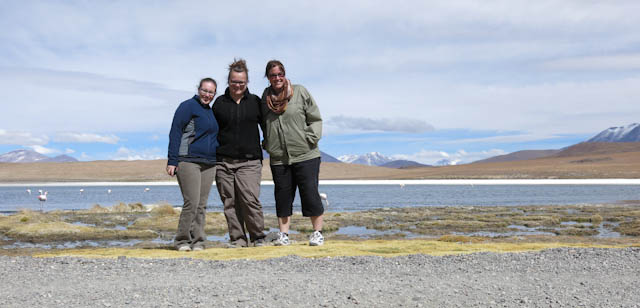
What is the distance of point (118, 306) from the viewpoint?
4.63 metres

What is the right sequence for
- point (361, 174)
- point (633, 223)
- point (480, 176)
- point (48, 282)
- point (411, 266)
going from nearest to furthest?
point (48, 282) → point (411, 266) → point (633, 223) → point (480, 176) → point (361, 174)

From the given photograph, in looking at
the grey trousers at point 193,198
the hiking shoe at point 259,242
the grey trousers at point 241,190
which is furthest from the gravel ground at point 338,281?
the hiking shoe at point 259,242

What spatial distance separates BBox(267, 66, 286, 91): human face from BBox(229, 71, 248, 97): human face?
0.44 metres

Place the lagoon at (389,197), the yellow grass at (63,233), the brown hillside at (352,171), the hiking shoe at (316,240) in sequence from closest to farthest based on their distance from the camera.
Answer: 1. the hiking shoe at (316,240)
2. the yellow grass at (63,233)
3. the lagoon at (389,197)
4. the brown hillside at (352,171)

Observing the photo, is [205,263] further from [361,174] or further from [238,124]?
[361,174]

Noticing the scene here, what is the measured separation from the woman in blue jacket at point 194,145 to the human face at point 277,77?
864mm

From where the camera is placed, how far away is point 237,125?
735cm

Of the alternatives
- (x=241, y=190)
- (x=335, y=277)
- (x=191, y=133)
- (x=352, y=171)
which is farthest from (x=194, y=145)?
(x=352, y=171)

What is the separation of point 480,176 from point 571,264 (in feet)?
333

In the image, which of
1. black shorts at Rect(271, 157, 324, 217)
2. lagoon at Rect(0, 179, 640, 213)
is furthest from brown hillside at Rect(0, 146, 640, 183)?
black shorts at Rect(271, 157, 324, 217)

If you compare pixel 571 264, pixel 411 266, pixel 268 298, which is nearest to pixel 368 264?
pixel 411 266

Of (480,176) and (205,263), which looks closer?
(205,263)

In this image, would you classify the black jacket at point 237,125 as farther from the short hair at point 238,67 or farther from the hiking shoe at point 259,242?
the hiking shoe at point 259,242

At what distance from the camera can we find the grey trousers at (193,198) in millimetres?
7242
